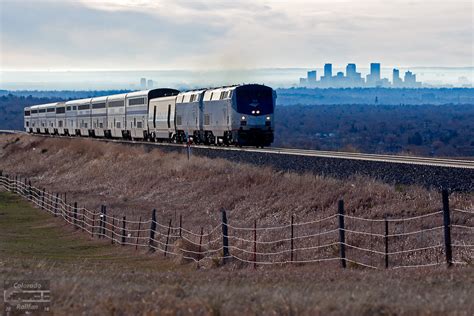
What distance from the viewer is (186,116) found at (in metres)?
57.4

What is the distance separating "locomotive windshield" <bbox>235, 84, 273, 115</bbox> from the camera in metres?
49.3

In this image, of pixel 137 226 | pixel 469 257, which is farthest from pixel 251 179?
pixel 469 257

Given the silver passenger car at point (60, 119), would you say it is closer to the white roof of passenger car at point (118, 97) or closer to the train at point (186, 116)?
the train at point (186, 116)

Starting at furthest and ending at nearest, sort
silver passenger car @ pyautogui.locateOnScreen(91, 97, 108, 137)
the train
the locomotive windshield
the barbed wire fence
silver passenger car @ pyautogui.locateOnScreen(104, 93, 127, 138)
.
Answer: silver passenger car @ pyautogui.locateOnScreen(91, 97, 108, 137) < silver passenger car @ pyautogui.locateOnScreen(104, 93, 127, 138) < the train < the locomotive windshield < the barbed wire fence

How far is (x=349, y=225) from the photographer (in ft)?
87.4

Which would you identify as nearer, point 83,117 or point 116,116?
point 116,116

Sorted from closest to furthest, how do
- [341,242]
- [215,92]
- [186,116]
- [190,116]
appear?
[341,242] → [215,92] → [190,116] → [186,116]

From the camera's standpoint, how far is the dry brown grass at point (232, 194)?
26016 mm

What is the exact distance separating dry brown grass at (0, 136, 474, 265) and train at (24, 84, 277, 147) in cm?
281

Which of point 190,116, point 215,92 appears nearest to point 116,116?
point 190,116

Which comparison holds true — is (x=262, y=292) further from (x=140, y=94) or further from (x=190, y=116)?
(x=140, y=94)

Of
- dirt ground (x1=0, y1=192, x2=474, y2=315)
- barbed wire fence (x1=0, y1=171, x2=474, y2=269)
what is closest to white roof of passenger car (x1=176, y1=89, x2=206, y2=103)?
barbed wire fence (x1=0, y1=171, x2=474, y2=269)

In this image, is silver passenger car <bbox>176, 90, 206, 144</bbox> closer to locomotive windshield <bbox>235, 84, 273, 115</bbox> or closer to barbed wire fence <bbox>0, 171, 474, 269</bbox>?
locomotive windshield <bbox>235, 84, 273, 115</bbox>

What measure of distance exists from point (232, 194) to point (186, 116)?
1969cm
